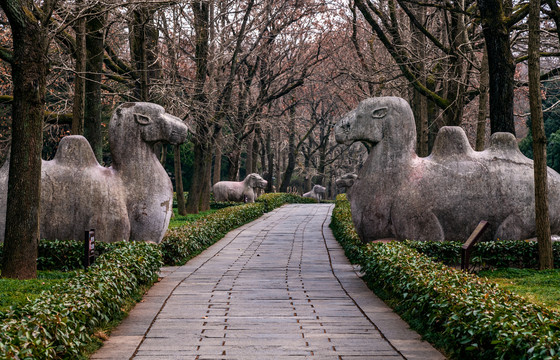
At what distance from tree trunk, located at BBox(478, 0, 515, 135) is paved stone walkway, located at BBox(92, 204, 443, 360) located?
4.24 metres

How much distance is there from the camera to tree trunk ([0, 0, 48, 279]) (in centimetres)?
862

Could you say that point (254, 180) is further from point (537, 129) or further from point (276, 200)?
point (537, 129)

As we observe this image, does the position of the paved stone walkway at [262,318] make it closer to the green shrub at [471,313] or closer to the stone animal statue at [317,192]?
the green shrub at [471,313]

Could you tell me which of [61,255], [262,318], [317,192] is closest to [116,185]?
[61,255]

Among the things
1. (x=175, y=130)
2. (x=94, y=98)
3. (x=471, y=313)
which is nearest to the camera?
(x=471, y=313)

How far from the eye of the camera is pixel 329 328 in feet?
20.9

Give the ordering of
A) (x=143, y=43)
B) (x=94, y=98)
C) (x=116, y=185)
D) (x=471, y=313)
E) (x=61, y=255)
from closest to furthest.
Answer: (x=471, y=313)
(x=61, y=255)
(x=116, y=185)
(x=94, y=98)
(x=143, y=43)

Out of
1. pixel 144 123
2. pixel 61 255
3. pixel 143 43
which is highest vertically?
pixel 143 43

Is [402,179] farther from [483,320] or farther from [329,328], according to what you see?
[483,320]

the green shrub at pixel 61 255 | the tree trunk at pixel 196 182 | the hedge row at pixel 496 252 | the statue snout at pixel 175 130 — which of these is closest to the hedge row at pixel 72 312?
the green shrub at pixel 61 255

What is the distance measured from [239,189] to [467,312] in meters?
27.0

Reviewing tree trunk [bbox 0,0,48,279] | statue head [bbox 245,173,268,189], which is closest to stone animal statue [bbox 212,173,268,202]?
statue head [bbox 245,173,268,189]

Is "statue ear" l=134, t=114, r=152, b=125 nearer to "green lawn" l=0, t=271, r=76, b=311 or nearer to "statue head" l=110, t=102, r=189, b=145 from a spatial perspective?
"statue head" l=110, t=102, r=189, b=145

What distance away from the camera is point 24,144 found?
8695mm
